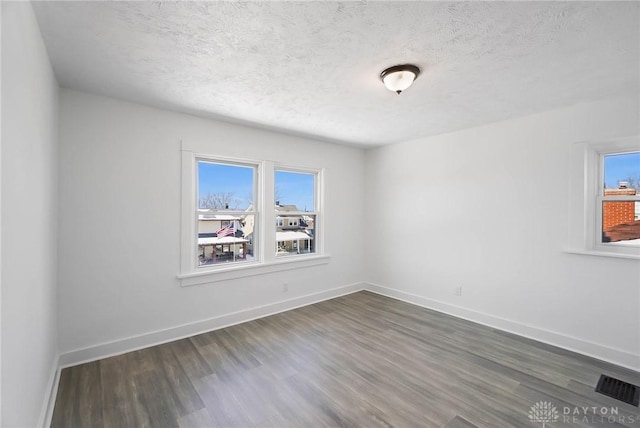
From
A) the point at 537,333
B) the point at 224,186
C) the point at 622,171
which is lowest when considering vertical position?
→ the point at 537,333

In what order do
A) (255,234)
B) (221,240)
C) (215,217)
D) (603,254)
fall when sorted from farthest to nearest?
1. (255,234)
2. (221,240)
3. (215,217)
4. (603,254)

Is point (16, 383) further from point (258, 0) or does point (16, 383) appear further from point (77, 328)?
point (258, 0)

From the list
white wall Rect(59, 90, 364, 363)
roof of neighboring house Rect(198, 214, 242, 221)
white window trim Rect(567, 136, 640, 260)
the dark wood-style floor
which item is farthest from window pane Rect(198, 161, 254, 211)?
white window trim Rect(567, 136, 640, 260)

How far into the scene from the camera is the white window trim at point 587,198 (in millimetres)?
2854

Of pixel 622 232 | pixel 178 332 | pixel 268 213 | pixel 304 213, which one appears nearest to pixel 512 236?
pixel 622 232

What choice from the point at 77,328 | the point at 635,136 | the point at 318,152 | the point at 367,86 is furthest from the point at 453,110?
the point at 77,328

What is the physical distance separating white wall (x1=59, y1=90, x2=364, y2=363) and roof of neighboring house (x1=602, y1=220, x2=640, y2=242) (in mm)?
4092

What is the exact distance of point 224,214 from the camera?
3.57m

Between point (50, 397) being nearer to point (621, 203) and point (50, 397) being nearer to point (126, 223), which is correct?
point (126, 223)

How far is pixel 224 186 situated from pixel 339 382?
2.63 m

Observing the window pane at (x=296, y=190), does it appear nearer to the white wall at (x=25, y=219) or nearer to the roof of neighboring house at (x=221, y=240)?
the roof of neighboring house at (x=221, y=240)

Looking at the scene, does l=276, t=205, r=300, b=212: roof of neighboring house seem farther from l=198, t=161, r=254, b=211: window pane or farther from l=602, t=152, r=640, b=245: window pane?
l=602, t=152, r=640, b=245: window pane

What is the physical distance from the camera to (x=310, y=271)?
14.4 ft

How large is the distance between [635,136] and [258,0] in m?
3.57
